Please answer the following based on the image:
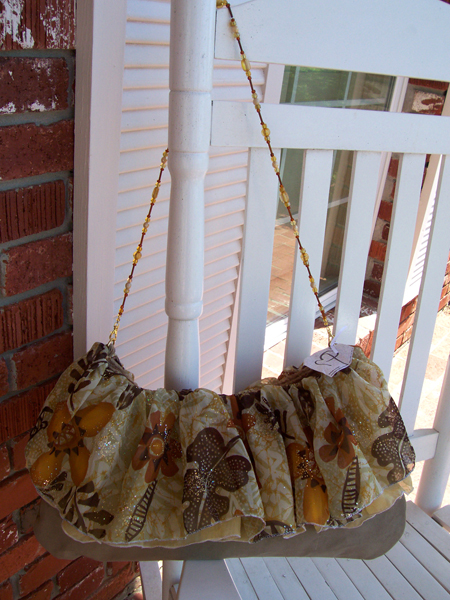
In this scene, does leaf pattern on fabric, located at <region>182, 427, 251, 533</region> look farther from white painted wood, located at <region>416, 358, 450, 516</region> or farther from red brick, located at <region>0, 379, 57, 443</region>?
white painted wood, located at <region>416, 358, 450, 516</region>

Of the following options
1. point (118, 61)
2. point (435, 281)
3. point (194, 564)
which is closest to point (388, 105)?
point (435, 281)

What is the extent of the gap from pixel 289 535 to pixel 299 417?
0.15 m

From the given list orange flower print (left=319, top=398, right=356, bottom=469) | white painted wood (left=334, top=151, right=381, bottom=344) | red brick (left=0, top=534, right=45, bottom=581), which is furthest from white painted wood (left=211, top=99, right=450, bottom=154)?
red brick (left=0, top=534, right=45, bottom=581)

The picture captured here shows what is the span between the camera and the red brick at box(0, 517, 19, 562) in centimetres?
88

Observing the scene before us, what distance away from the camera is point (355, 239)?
2.64 ft

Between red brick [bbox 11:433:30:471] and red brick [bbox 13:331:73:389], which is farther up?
red brick [bbox 13:331:73:389]

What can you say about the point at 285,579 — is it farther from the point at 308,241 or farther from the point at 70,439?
the point at 308,241

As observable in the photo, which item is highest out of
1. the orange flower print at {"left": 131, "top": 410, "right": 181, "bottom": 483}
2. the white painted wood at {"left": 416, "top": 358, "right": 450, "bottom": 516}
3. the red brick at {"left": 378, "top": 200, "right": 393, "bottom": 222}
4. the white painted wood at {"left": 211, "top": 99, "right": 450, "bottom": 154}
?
the white painted wood at {"left": 211, "top": 99, "right": 450, "bottom": 154}

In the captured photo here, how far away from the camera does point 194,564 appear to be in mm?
681

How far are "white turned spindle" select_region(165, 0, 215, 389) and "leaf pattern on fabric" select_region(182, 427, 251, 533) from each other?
0.11 m

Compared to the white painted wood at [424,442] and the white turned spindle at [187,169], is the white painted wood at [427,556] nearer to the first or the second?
the white painted wood at [424,442]

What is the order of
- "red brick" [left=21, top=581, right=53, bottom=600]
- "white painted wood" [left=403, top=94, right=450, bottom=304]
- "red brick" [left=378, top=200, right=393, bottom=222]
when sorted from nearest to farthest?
"red brick" [left=21, top=581, right=53, bottom=600], "white painted wood" [left=403, top=94, right=450, bottom=304], "red brick" [left=378, top=200, right=393, bottom=222]

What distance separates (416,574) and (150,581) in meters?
0.50

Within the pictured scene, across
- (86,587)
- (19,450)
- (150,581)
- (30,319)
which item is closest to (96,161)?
(30,319)
